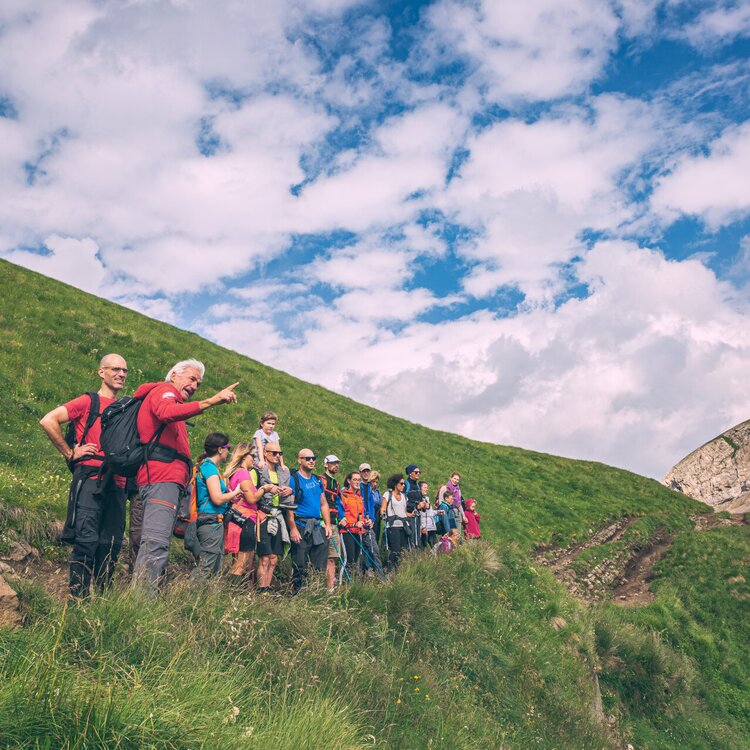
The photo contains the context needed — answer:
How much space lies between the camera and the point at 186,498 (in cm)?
768

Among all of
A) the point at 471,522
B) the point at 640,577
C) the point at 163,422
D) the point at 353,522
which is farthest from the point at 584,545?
the point at 163,422

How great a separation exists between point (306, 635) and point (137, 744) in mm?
3326

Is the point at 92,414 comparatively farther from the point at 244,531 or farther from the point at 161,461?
the point at 244,531

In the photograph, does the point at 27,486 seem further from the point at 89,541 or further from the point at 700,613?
the point at 700,613

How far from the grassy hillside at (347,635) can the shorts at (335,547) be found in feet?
3.67

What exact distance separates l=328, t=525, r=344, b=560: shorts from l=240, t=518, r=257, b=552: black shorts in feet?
5.56

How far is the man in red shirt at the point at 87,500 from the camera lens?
6.04 m

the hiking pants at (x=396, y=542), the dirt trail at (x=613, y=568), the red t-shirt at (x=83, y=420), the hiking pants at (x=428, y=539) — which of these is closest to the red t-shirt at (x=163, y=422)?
the red t-shirt at (x=83, y=420)

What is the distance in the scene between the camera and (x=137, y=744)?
3.40m

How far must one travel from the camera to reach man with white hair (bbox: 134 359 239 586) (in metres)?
5.91

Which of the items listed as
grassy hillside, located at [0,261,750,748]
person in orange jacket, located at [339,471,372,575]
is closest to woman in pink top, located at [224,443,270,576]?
grassy hillside, located at [0,261,750,748]

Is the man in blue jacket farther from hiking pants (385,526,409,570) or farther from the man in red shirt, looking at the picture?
the man in red shirt

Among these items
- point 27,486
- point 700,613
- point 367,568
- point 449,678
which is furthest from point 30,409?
point 700,613

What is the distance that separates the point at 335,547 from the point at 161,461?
5057mm
